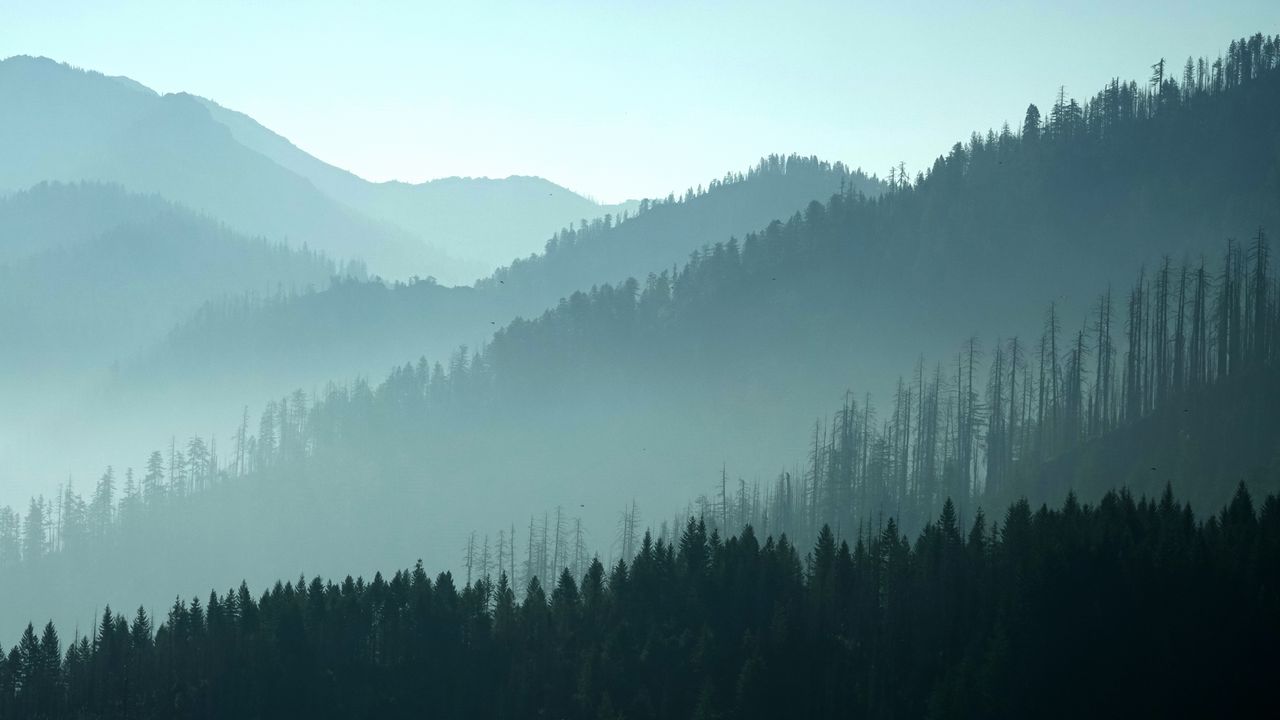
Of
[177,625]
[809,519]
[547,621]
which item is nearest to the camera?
[547,621]

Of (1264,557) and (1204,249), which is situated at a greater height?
(1204,249)

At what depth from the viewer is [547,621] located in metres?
109

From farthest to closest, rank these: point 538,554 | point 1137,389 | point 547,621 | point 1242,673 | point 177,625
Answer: point 538,554 < point 1137,389 < point 177,625 < point 547,621 < point 1242,673

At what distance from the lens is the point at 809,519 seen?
553 feet

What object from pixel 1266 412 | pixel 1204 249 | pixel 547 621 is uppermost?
pixel 1204 249

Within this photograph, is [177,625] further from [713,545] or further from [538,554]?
[538,554]

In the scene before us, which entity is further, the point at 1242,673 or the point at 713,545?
the point at 713,545

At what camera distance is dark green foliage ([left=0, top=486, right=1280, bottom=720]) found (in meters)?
84.6

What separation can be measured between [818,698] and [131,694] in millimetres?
56529

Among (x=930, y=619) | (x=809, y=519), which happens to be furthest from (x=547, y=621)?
(x=809, y=519)

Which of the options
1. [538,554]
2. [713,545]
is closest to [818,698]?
[713,545]

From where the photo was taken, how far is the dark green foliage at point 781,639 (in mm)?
84562

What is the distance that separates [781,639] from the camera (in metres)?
96.9

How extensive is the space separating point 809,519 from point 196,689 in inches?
3224
